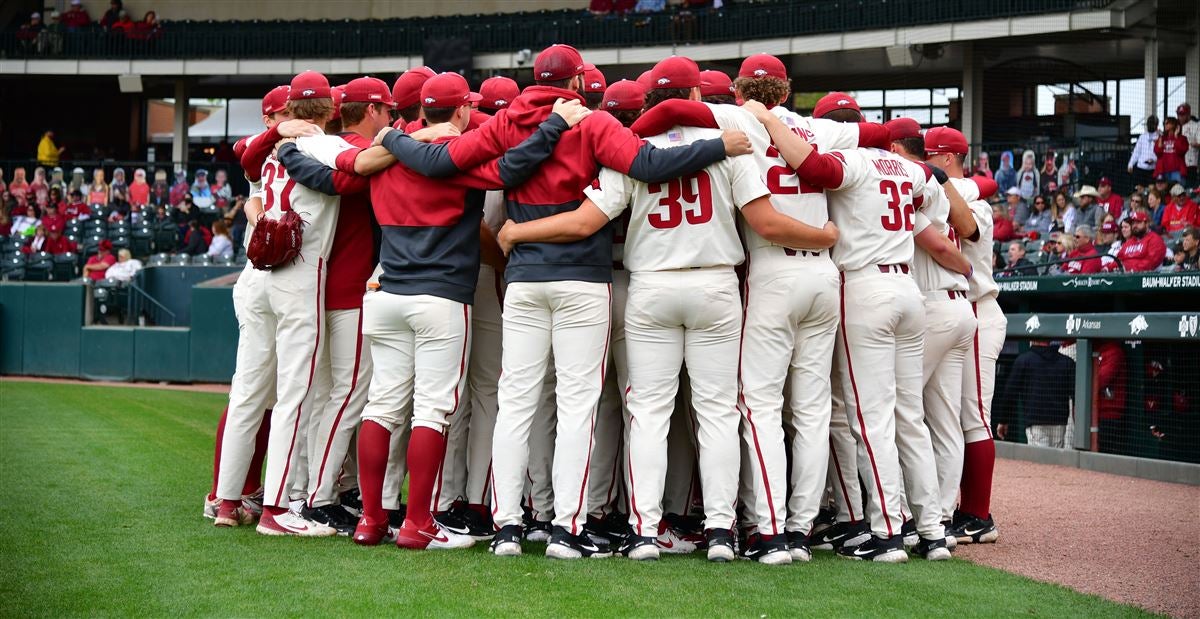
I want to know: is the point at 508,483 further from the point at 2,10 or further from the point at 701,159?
the point at 2,10

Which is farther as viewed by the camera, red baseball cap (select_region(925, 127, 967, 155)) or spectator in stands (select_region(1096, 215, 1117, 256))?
spectator in stands (select_region(1096, 215, 1117, 256))

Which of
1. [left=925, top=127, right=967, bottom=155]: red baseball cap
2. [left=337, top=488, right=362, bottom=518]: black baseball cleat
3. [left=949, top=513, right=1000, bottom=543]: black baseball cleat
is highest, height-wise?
[left=925, top=127, right=967, bottom=155]: red baseball cap

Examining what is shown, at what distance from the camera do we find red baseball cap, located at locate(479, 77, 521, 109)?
621 centimetres

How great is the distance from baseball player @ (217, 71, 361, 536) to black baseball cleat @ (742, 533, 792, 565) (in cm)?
194

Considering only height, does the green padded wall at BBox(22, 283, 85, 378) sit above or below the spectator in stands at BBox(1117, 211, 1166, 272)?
below

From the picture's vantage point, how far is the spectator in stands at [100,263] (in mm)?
18797

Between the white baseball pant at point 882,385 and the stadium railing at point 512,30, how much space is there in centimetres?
1623

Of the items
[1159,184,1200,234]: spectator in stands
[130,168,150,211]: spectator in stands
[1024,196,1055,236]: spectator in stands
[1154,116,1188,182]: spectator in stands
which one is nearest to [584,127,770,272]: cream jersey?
[1159,184,1200,234]: spectator in stands

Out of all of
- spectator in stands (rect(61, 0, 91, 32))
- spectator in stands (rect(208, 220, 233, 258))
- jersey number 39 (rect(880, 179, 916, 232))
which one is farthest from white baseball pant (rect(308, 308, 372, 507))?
spectator in stands (rect(61, 0, 91, 32))

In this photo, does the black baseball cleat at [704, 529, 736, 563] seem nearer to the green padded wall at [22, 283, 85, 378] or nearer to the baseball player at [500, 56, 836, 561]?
the baseball player at [500, 56, 836, 561]

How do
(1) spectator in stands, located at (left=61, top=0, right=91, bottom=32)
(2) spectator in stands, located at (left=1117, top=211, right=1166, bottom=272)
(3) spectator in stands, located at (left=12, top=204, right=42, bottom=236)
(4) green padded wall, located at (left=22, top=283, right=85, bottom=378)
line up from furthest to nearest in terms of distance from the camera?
1. (1) spectator in stands, located at (left=61, top=0, right=91, bottom=32)
2. (3) spectator in stands, located at (left=12, top=204, right=42, bottom=236)
3. (4) green padded wall, located at (left=22, top=283, right=85, bottom=378)
4. (2) spectator in stands, located at (left=1117, top=211, right=1166, bottom=272)

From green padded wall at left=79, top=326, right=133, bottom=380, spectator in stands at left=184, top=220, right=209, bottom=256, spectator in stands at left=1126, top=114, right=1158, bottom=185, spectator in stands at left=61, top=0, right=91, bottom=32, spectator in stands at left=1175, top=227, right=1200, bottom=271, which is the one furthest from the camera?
spectator in stands at left=61, top=0, right=91, bottom=32

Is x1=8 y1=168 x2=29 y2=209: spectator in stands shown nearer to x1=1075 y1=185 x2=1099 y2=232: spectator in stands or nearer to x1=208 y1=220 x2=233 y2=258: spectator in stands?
x1=208 y1=220 x2=233 y2=258: spectator in stands

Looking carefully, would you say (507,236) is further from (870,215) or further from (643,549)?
(870,215)
